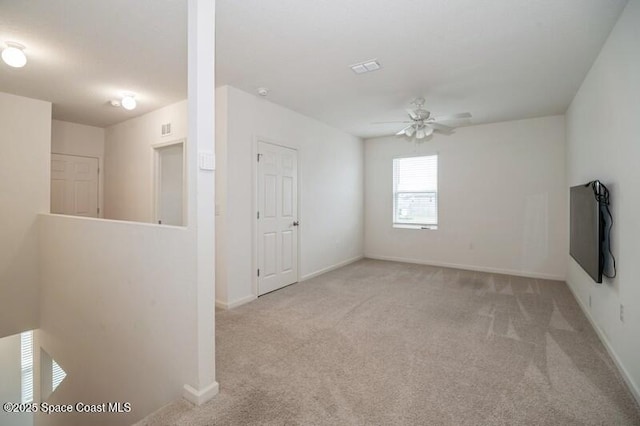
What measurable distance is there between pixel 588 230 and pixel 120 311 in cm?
436

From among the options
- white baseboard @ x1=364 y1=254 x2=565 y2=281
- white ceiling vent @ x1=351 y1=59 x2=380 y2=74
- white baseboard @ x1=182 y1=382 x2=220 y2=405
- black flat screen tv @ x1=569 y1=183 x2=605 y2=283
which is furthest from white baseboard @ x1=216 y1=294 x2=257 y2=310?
black flat screen tv @ x1=569 y1=183 x2=605 y2=283

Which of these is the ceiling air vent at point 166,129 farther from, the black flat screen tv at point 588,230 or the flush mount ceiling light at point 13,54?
the black flat screen tv at point 588,230

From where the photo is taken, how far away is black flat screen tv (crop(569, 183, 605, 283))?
2.58 metres

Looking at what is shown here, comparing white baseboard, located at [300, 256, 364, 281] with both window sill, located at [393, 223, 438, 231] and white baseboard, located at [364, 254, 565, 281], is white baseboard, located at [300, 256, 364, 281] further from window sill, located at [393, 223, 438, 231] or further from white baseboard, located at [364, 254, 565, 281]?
window sill, located at [393, 223, 438, 231]

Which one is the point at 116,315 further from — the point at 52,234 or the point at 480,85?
the point at 480,85

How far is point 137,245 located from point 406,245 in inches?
201

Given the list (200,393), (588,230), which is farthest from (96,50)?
(588,230)

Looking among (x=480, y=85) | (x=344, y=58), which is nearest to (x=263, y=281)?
(x=344, y=58)

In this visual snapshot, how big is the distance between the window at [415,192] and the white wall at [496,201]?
0.13 metres

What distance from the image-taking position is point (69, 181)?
526 cm

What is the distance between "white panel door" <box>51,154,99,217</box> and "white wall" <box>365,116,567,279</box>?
5.77 meters

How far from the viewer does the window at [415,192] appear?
6016mm

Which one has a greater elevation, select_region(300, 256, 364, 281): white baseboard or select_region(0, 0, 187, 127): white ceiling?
select_region(0, 0, 187, 127): white ceiling

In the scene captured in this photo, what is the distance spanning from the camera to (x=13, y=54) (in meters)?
2.70
